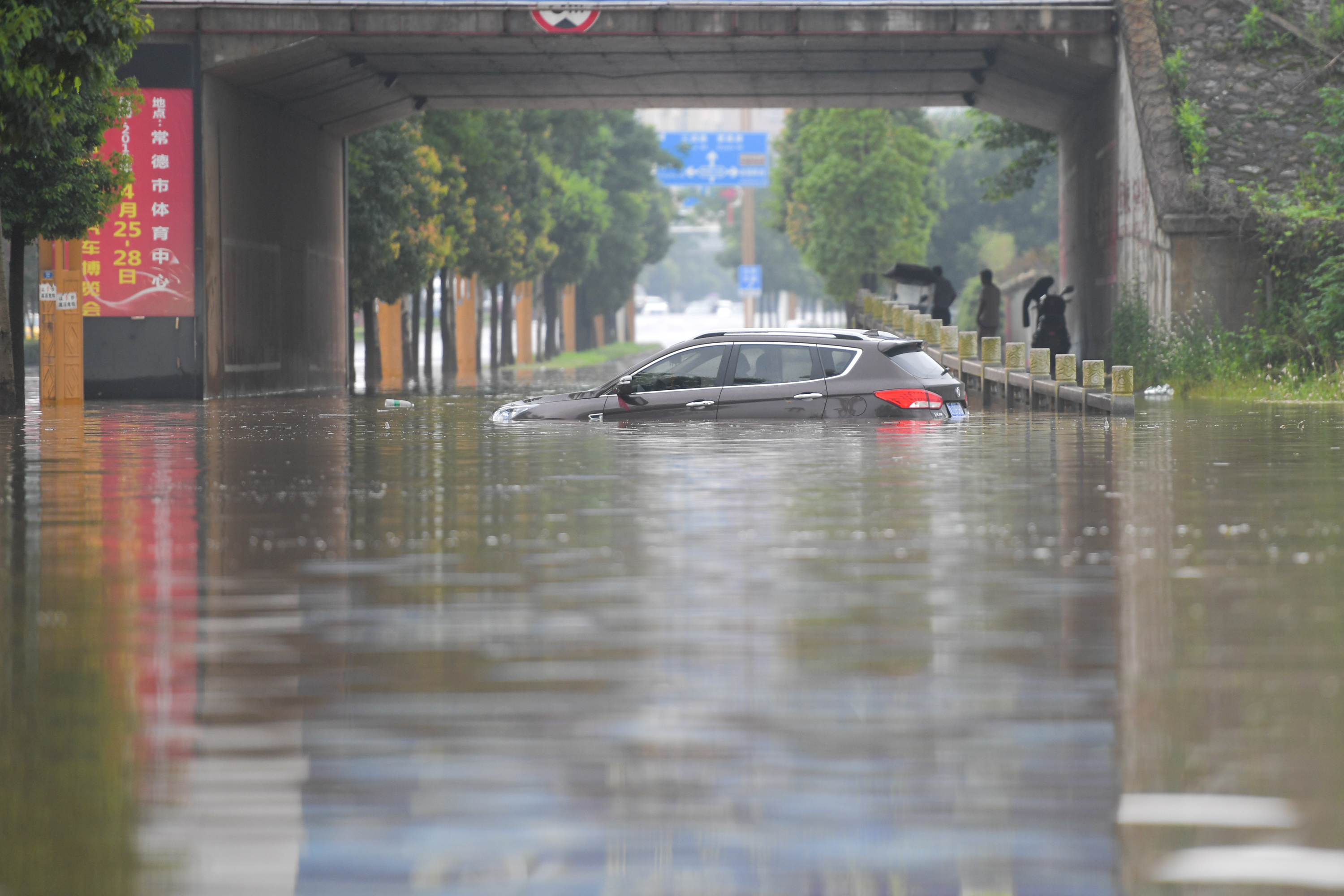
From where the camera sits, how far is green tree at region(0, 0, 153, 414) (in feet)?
63.9

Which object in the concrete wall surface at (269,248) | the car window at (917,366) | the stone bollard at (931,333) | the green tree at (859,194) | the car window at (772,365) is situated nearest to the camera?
the car window at (772,365)

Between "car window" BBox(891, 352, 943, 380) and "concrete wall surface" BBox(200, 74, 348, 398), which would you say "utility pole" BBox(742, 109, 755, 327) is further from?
"car window" BBox(891, 352, 943, 380)

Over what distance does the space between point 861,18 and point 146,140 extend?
12.5 meters

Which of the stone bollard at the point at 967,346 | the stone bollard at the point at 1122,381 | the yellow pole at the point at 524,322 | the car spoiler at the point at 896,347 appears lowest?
the stone bollard at the point at 1122,381

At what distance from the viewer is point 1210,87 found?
37.2 m

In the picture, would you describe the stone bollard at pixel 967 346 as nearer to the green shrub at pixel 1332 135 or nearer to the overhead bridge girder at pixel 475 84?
the overhead bridge girder at pixel 475 84

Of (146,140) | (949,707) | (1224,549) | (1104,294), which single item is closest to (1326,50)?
(1104,294)

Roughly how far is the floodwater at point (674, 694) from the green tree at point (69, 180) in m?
15.7

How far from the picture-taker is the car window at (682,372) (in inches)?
853

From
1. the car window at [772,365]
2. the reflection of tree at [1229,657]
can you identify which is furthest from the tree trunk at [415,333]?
the reflection of tree at [1229,657]

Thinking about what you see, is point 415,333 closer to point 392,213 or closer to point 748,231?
point 392,213

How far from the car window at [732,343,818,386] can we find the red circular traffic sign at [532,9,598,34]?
16.0 metres

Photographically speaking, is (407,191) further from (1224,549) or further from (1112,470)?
(1224,549)

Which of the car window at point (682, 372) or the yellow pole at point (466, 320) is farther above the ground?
the yellow pole at point (466, 320)
